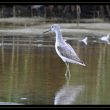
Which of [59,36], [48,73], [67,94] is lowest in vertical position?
[67,94]

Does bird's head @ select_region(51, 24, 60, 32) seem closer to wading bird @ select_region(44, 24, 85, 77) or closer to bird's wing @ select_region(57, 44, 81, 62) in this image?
wading bird @ select_region(44, 24, 85, 77)

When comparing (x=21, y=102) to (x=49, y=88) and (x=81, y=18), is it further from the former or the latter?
(x=81, y=18)

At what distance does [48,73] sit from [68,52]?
8.4 inches

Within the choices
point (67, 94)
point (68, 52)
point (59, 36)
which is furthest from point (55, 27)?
point (67, 94)

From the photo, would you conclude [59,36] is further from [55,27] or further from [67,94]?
[67,94]

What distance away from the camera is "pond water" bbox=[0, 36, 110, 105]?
10.6 ft

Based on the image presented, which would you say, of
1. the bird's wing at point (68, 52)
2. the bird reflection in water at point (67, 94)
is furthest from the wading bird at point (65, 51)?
the bird reflection in water at point (67, 94)

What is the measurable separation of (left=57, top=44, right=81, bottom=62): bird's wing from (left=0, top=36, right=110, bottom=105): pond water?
3 centimetres

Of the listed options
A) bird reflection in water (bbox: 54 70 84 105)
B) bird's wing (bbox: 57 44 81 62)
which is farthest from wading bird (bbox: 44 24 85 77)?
bird reflection in water (bbox: 54 70 84 105)

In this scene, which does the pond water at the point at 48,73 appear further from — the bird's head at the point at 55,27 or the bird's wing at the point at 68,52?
the bird's head at the point at 55,27

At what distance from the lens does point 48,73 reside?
3.39 metres

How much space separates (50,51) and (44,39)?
0.10 metres

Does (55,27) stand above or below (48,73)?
above

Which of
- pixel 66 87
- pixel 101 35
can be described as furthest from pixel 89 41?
pixel 66 87
